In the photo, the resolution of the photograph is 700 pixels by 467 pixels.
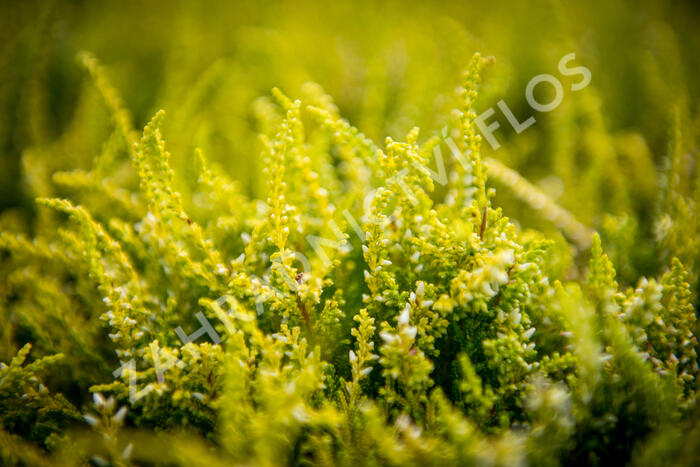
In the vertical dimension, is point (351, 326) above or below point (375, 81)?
below

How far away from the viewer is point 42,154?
113 cm

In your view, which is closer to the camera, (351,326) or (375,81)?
(351,326)

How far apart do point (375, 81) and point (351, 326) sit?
75 centimetres

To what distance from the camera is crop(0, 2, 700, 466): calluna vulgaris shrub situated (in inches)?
20.9

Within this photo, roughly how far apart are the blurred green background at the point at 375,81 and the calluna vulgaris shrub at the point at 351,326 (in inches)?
7.2

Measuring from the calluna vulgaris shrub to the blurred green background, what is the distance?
0.18m

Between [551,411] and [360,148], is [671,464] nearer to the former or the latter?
[551,411]

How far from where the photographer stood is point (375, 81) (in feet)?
3.90

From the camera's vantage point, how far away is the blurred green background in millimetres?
1050

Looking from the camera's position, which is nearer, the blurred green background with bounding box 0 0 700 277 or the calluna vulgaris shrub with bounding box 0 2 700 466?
the calluna vulgaris shrub with bounding box 0 2 700 466

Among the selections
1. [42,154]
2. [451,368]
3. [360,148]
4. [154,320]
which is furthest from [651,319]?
[42,154]

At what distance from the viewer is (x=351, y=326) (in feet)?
2.23

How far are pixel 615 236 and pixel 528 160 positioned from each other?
483 millimetres

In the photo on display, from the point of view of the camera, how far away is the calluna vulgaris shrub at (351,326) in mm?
530
